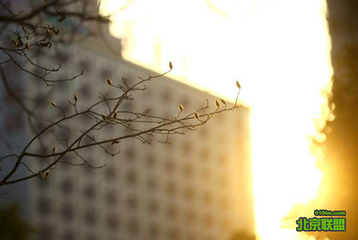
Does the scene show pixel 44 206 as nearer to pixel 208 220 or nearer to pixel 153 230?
pixel 153 230

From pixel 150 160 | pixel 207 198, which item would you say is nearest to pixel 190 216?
pixel 207 198

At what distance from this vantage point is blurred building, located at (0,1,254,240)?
1973 inches

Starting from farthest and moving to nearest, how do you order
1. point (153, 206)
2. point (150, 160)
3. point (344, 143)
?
point (150, 160) < point (153, 206) < point (344, 143)

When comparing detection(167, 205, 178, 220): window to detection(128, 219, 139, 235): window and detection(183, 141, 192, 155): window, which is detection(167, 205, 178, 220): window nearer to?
detection(128, 219, 139, 235): window

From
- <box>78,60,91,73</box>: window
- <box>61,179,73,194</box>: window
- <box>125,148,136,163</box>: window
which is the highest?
<box>78,60,91,73</box>: window

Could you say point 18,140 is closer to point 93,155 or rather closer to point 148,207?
point 93,155

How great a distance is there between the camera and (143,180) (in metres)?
64.8

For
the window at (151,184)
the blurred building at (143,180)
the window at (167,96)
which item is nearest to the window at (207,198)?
the blurred building at (143,180)

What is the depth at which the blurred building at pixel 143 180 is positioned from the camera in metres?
50.1

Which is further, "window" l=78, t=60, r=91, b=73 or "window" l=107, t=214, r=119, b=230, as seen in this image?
"window" l=107, t=214, r=119, b=230

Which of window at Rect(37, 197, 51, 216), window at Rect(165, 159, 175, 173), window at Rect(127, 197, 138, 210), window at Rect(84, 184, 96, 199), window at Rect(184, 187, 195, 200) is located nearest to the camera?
window at Rect(37, 197, 51, 216)

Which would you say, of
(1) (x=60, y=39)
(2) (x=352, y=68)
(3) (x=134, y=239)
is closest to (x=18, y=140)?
(3) (x=134, y=239)

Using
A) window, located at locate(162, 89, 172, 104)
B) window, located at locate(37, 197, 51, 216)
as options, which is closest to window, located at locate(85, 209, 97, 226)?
window, located at locate(37, 197, 51, 216)

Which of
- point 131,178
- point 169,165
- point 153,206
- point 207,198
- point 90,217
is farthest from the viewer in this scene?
point 207,198
